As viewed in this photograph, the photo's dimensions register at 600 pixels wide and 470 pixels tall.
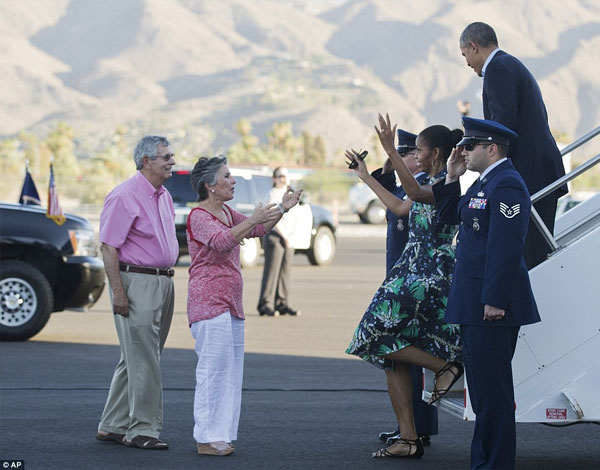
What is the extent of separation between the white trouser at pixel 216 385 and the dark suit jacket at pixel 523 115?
2.00m

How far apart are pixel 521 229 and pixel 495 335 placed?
549mm

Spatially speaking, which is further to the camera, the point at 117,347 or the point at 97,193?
the point at 97,193

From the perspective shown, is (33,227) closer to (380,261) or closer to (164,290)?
(164,290)

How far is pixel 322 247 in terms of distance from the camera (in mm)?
25344

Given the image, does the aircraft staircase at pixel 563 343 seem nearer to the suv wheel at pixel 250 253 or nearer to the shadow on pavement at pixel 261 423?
the shadow on pavement at pixel 261 423

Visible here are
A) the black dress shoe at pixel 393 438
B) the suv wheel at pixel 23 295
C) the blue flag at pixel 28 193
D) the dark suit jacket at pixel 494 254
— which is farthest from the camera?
the blue flag at pixel 28 193

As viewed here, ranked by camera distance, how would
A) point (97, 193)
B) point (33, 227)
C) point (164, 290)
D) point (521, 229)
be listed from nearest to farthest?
point (521, 229) → point (164, 290) → point (33, 227) → point (97, 193)

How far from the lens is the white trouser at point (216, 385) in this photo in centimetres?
718

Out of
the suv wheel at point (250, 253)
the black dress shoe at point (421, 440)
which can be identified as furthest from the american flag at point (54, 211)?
the suv wheel at point (250, 253)

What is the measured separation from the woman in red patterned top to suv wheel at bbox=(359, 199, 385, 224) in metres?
40.0

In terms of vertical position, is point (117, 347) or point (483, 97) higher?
point (483, 97)

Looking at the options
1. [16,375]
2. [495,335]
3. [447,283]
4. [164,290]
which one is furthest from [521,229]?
[16,375]

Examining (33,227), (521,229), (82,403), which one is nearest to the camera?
(521,229)

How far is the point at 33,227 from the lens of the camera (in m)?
12.3
